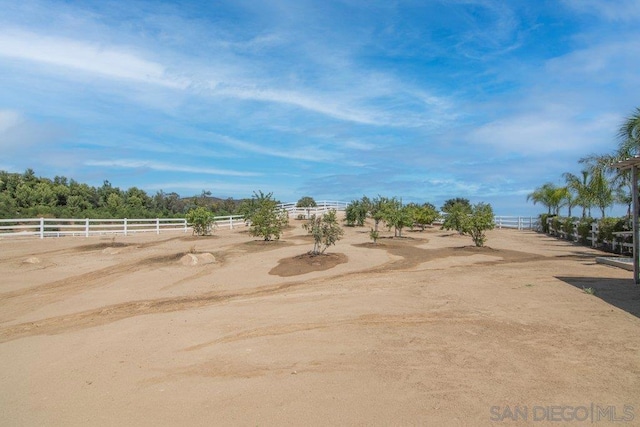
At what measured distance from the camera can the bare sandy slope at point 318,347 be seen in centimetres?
489

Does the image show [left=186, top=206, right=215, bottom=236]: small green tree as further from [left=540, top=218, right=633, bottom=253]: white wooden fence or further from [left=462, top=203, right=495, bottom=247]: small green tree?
[left=540, top=218, right=633, bottom=253]: white wooden fence

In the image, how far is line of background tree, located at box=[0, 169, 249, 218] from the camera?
4062 cm

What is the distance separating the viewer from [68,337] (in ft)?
27.6

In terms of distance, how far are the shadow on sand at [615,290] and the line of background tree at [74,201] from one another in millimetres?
37463

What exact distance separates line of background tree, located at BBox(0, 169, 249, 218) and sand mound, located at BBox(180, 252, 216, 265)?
2466 cm

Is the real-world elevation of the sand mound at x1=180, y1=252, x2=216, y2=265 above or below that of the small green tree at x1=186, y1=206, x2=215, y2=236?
below

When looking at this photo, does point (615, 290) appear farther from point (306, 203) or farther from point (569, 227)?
point (306, 203)

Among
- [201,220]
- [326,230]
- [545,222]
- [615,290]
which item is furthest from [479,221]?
[545,222]

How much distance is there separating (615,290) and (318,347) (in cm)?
841

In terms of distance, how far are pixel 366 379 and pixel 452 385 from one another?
3.34 feet

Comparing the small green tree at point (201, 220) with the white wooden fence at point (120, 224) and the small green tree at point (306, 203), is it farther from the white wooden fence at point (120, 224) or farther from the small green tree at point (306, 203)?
the small green tree at point (306, 203)

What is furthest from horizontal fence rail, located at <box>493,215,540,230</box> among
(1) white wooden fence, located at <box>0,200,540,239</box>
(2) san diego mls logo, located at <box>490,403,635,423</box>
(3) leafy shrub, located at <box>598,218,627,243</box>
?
(2) san diego mls logo, located at <box>490,403,635,423</box>

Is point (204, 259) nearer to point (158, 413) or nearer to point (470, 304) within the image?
point (470, 304)

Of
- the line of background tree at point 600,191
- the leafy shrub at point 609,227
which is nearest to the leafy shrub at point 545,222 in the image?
the line of background tree at point 600,191
